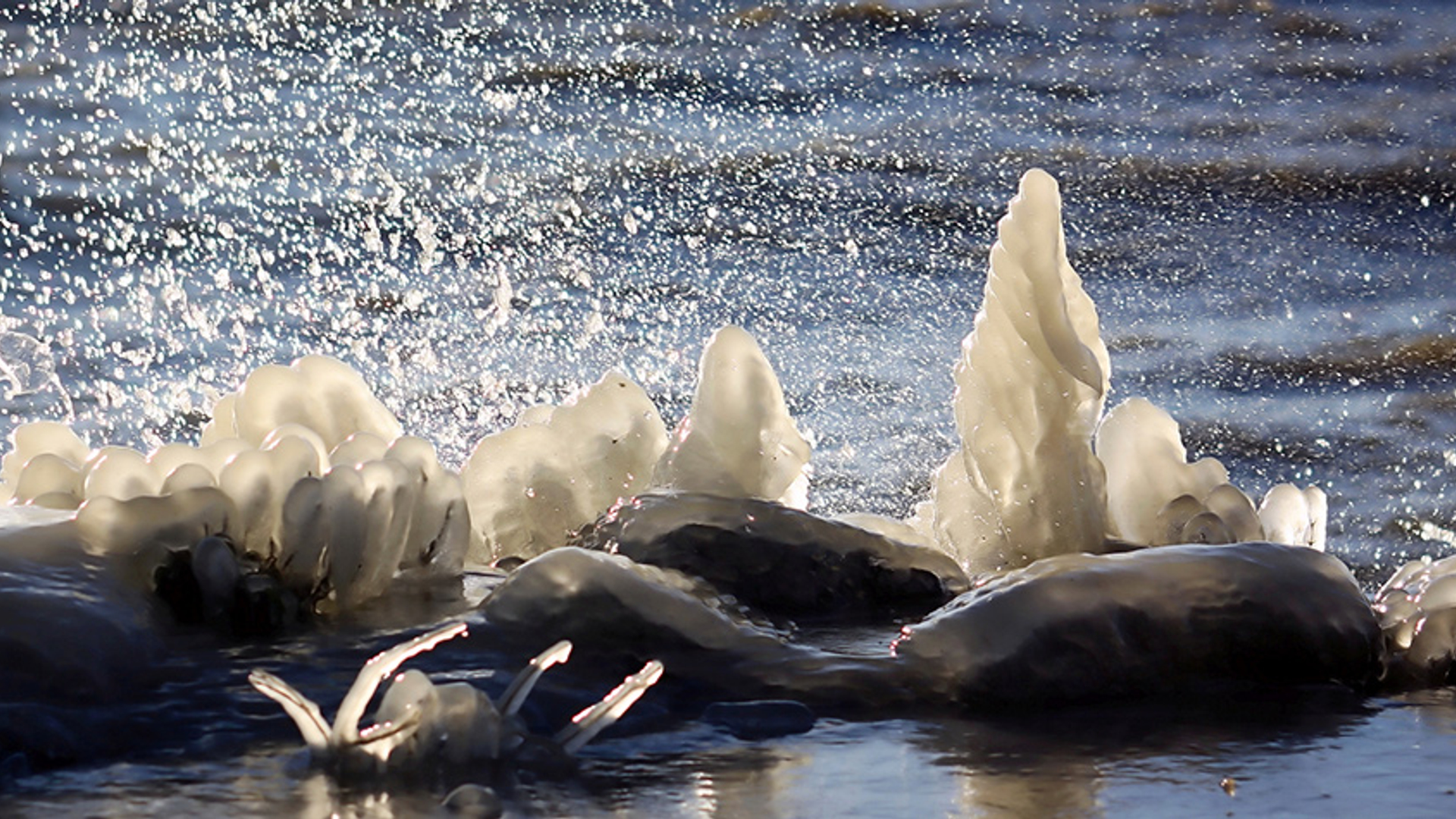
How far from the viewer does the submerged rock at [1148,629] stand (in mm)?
1333

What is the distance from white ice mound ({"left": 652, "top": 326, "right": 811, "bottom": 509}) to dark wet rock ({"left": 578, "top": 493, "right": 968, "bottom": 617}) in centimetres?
7

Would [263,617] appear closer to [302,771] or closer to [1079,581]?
[302,771]

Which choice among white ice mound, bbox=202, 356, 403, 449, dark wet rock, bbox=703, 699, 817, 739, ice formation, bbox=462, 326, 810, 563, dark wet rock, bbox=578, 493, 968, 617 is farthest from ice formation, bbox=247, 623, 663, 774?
ice formation, bbox=462, 326, 810, 563

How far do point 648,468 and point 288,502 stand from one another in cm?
64

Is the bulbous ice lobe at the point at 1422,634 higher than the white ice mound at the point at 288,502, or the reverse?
the white ice mound at the point at 288,502

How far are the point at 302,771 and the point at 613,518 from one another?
0.76 meters

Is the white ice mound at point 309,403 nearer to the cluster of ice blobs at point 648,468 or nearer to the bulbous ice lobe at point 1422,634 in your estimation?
the cluster of ice blobs at point 648,468

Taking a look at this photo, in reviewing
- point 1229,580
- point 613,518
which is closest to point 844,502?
point 613,518

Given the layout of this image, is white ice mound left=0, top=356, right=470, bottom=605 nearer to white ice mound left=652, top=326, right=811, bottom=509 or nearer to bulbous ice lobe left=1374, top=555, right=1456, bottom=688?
white ice mound left=652, top=326, right=811, bottom=509

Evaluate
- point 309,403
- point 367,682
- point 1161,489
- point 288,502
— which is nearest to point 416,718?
point 367,682

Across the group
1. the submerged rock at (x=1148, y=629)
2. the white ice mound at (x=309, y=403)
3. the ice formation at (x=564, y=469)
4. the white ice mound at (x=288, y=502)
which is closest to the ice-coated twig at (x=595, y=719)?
the submerged rock at (x=1148, y=629)

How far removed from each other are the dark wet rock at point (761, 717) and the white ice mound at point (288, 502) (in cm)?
42

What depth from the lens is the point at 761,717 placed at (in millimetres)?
1235

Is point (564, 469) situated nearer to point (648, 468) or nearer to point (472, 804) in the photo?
point (648, 468)
